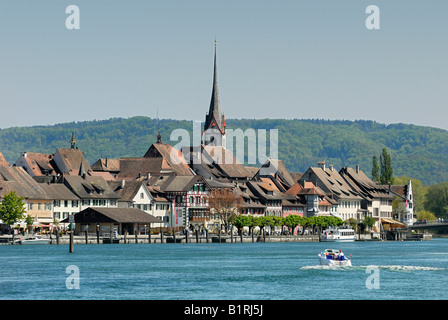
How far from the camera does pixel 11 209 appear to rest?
12394 cm

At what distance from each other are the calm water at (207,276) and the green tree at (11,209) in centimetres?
A: 1630

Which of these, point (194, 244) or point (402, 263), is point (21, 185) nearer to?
point (194, 244)

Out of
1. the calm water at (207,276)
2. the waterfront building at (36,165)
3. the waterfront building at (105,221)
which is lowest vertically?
the calm water at (207,276)

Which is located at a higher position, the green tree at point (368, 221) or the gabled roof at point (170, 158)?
the gabled roof at point (170, 158)

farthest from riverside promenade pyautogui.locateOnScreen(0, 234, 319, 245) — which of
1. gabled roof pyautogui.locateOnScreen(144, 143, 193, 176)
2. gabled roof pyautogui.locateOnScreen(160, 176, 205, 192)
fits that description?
gabled roof pyautogui.locateOnScreen(144, 143, 193, 176)

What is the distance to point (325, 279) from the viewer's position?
74000mm

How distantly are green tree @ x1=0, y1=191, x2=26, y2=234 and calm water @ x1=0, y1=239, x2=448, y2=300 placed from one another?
16.3 meters

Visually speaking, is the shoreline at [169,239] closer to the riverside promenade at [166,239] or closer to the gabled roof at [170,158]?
the riverside promenade at [166,239]

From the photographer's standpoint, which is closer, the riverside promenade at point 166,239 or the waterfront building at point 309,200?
the riverside promenade at point 166,239

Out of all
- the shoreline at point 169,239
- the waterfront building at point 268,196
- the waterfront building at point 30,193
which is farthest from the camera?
the waterfront building at point 268,196

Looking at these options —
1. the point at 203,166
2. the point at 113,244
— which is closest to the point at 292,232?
the point at 203,166

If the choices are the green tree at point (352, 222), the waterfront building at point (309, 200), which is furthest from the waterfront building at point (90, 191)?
→ the green tree at point (352, 222)

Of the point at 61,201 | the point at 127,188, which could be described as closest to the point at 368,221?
the point at 127,188

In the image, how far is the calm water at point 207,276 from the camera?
203ft
